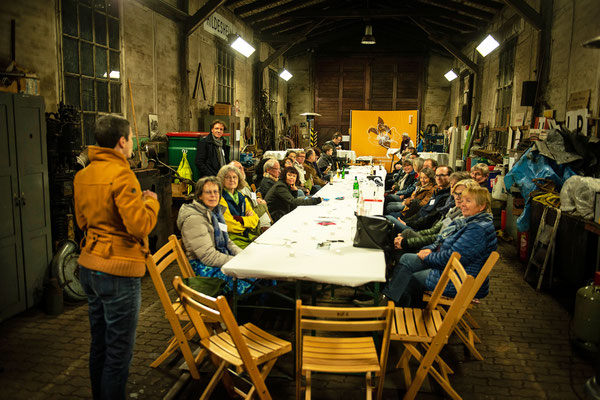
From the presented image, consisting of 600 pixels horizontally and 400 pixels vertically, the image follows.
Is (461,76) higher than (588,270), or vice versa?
(461,76)

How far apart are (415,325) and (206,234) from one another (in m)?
1.75

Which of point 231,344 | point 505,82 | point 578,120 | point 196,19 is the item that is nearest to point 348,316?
point 231,344

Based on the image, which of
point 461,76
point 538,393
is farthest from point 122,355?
point 461,76

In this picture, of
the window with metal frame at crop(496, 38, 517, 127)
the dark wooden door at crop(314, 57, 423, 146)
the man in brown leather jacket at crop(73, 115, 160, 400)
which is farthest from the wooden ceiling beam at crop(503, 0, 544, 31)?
the dark wooden door at crop(314, 57, 423, 146)

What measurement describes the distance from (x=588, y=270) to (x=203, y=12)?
7.14 metres

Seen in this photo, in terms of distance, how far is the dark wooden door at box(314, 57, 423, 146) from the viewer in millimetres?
17719

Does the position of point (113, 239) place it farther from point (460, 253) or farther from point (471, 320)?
point (471, 320)

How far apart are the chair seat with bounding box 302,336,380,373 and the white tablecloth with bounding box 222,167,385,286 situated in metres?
0.39

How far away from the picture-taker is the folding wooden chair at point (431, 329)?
102 inches

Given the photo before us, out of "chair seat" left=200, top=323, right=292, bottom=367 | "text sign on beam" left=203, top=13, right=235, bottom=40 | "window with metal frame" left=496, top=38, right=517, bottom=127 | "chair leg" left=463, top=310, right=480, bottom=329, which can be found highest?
"text sign on beam" left=203, top=13, right=235, bottom=40

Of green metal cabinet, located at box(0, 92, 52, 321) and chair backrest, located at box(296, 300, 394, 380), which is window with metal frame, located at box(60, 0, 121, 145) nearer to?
green metal cabinet, located at box(0, 92, 52, 321)

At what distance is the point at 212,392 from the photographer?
2.96 metres

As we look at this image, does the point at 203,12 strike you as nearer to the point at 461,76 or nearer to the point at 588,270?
the point at 588,270

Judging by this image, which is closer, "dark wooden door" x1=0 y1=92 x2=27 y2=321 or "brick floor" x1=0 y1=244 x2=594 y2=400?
"brick floor" x1=0 y1=244 x2=594 y2=400
